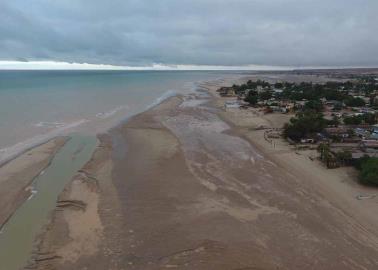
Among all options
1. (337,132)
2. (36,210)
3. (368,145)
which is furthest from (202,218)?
(337,132)

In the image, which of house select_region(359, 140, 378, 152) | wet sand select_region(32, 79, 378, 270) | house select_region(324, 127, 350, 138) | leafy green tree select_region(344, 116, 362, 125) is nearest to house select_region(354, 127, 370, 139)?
house select_region(324, 127, 350, 138)

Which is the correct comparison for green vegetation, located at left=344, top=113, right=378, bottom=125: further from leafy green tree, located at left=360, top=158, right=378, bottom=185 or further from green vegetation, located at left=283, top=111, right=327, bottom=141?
leafy green tree, located at left=360, top=158, right=378, bottom=185

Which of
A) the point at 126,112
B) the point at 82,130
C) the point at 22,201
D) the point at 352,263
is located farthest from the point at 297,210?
the point at 126,112

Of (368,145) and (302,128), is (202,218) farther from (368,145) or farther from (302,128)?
(302,128)

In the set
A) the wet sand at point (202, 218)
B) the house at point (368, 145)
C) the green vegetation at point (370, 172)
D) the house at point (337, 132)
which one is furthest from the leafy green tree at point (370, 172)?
the house at point (337, 132)

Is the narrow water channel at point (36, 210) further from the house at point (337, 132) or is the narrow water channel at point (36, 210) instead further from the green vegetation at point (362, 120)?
the green vegetation at point (362, 120)
